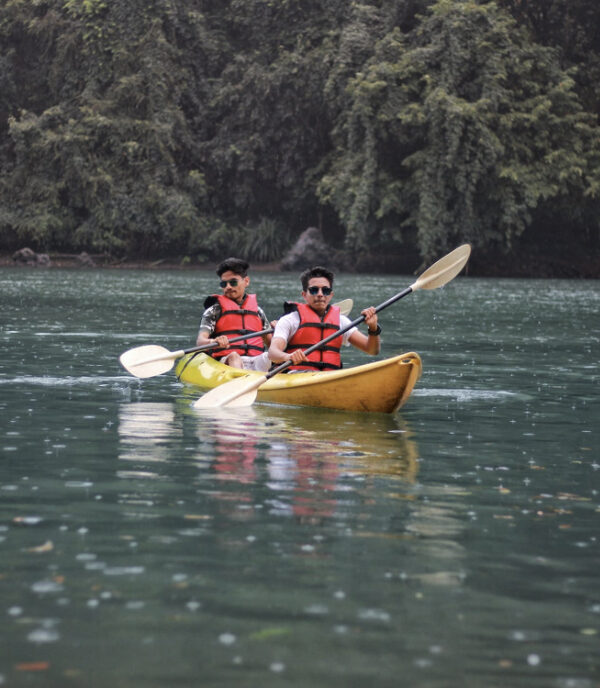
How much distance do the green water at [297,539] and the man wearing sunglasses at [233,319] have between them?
0.56 metres

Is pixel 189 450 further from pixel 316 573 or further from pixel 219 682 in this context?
pixel 219 682

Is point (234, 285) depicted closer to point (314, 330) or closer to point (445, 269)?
point (314, 330)

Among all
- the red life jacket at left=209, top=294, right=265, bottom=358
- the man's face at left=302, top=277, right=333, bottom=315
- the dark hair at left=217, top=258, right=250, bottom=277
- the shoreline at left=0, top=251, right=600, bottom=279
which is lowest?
the shoreline at left=0, top=251, right=600, bottom=279

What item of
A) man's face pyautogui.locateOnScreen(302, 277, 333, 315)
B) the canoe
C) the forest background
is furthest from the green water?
the forest background

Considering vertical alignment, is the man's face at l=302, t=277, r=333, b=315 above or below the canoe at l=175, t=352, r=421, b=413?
above

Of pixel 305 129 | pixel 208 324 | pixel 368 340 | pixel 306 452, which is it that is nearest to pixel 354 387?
pixel 368 340

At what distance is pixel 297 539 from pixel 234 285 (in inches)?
229

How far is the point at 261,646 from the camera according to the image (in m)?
3.93

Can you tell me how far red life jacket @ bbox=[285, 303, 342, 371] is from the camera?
32.7 ft

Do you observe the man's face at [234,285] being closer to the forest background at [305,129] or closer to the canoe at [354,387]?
the canoe at [354,387]

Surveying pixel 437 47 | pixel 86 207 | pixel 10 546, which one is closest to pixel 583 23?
pixel 437 47

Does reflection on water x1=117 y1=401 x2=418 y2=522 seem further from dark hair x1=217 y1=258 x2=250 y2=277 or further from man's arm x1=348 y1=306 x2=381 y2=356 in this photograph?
dark hair x1=217 y1=258 x2=250 y2=277

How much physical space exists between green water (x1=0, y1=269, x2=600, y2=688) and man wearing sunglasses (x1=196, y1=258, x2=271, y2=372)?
56 cm

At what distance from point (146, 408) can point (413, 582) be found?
5.07 meters
